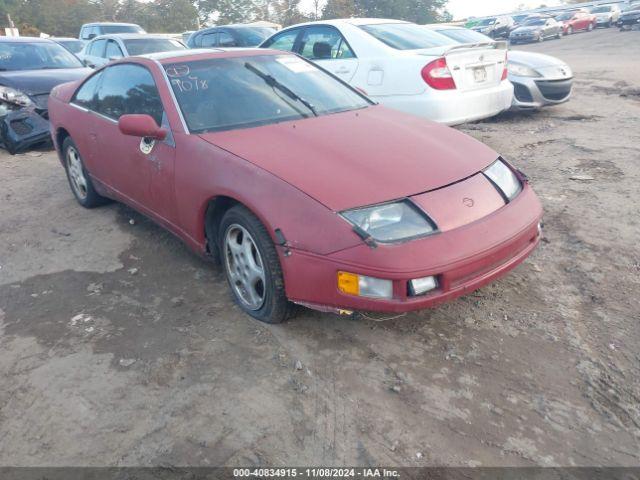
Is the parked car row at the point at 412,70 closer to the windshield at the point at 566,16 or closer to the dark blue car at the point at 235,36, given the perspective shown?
the dark blue car at the point at 235,36

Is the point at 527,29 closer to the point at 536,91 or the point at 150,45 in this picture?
the point at 536,91

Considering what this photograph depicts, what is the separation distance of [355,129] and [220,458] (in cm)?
211

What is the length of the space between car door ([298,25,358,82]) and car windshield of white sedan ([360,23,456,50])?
35 centimetres

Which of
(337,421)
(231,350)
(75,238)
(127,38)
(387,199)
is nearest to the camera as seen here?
(337,421)

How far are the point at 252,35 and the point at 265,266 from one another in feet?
30.2

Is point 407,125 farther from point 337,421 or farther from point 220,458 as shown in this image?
point 220,458

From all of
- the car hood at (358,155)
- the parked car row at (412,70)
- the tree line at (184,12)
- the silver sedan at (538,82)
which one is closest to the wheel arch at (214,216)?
the car hood at (358,155)

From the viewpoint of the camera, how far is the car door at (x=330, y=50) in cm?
620

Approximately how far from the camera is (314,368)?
2.62 meters

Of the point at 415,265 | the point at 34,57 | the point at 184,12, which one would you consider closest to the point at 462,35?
the point at 34,57

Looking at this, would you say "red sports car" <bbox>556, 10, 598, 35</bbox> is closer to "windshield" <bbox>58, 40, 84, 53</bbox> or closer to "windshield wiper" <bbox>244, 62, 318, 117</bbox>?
"windshield" <bbox>58, 40, 84, 53</bbox>

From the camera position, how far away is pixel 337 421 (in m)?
2.28

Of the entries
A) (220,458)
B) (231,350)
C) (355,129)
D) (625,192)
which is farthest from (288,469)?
(625,192)

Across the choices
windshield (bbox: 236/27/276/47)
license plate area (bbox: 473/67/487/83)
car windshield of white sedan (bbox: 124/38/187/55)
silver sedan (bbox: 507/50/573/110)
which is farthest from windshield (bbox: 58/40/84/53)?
license plate area (bbox: 473/67/487/83)
